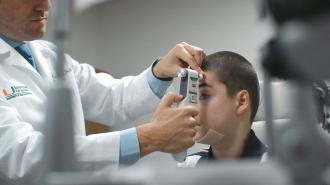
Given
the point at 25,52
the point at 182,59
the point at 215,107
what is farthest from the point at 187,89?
the point at 25,52

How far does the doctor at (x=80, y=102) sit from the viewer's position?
944 millimetres

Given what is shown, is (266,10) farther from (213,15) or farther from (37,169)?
(213,15)

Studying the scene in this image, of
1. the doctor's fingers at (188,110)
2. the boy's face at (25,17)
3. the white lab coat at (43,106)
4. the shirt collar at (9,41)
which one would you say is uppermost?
the boy's face at (25,17)

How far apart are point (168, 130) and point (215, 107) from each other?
1.35 feet

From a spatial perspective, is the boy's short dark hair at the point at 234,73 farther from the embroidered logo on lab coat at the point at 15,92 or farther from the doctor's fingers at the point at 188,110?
the embroidered logo on lab coat at the point at 15,92

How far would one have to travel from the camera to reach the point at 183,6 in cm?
306

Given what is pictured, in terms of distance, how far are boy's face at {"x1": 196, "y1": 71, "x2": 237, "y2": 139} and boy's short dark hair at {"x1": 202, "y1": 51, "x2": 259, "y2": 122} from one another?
0.9 inches

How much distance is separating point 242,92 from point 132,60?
6.42 ft

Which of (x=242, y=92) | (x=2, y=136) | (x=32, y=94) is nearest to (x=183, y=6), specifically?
(x=242, y=92)

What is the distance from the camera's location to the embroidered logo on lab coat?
3.67 ft

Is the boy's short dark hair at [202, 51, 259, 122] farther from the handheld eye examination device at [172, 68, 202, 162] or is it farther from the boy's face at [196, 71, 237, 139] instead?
the handheld eye examination device at [172, 68, 202, 162]

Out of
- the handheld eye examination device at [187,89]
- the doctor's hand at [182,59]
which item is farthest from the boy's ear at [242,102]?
the handheld eye examination device at [187,89]

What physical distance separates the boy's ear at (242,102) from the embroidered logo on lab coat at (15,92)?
0.64 m

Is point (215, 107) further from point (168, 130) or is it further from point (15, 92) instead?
point (15, 92)
